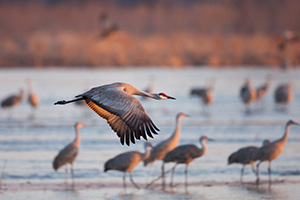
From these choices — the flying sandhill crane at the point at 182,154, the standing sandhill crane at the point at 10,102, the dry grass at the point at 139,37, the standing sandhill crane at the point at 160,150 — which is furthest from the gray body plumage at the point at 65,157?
the dry grass at the point at 139,37

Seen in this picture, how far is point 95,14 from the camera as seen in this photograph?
208ft

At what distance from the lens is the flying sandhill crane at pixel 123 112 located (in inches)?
277

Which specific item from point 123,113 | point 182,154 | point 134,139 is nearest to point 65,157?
point 182,154

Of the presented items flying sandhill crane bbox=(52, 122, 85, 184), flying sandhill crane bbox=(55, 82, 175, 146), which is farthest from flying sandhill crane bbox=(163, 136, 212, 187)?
flying sandhill crane bbox=(55, 82, 175, 146)

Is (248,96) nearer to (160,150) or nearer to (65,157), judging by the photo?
(160,150)

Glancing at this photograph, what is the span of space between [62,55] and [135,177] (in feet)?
100

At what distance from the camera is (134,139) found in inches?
277

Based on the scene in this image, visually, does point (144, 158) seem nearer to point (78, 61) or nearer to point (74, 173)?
point (74, 173)

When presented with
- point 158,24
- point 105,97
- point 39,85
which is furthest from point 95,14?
point 105,97

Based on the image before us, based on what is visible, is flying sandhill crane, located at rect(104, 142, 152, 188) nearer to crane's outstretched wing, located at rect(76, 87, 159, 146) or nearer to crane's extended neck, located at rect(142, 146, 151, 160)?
crane's extended neck, located at rect(142, 146, 151, 160)

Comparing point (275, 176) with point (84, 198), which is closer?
point (84, 198)

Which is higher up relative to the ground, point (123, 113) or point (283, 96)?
point (283, 96)

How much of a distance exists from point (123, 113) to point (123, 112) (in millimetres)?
11

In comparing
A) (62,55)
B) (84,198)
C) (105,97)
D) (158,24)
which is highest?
(158,24)
